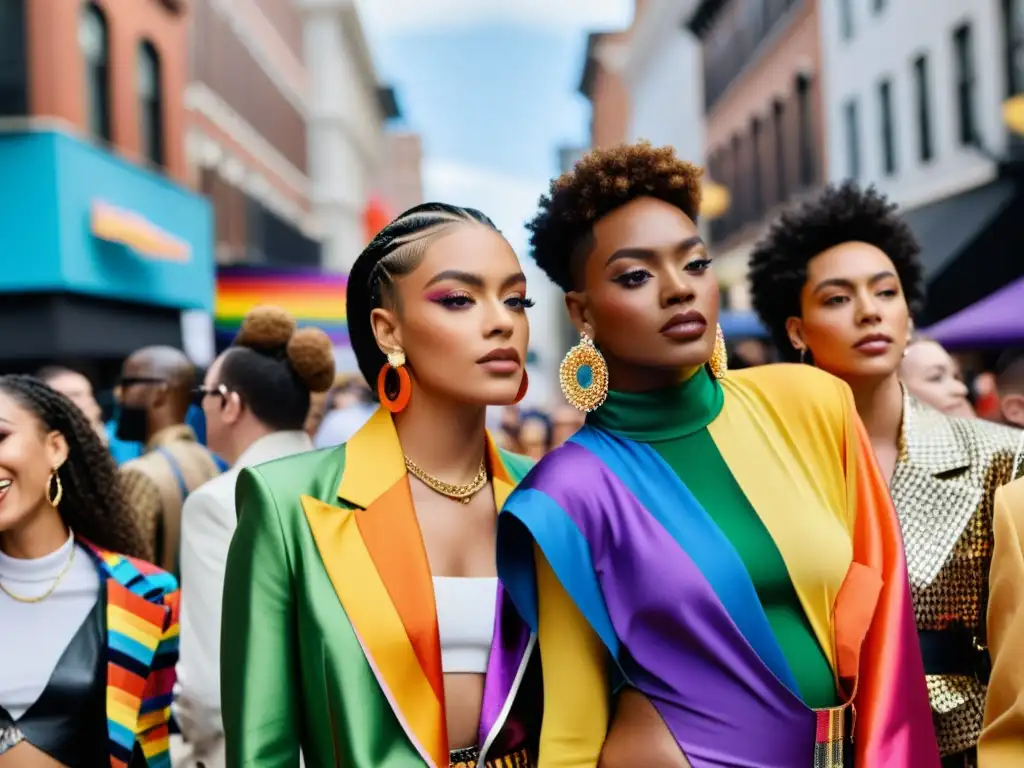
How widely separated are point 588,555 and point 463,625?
1.28 ft

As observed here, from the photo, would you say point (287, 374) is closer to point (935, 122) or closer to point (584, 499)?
point (584, 499)

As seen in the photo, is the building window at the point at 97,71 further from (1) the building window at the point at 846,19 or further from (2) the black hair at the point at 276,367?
(2) the black hair at the point at 276,367

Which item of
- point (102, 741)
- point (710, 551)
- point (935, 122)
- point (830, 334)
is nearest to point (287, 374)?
point (102, 741)

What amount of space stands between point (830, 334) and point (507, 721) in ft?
4.77

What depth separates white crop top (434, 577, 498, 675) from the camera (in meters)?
2.69

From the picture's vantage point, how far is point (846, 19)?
21344mm

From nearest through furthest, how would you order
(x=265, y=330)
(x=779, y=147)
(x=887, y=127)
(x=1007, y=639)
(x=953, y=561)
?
1. (x=1007, y=639)
2. (x=953, y=561)
3. (x=265, y=330)
4. (x=887, y=127)
5. (x=779, y=147)

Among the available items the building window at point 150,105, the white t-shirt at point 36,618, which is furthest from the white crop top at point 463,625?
the building window at point 150,105

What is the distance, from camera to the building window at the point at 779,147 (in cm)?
2570

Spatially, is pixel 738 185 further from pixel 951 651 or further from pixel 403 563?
pixel 403 563

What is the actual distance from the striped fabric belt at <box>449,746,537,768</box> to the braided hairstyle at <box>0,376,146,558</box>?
1447mm

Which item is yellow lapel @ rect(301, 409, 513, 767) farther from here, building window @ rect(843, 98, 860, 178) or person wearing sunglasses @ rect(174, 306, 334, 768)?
building window @ rect(843, 98, 860, 178)

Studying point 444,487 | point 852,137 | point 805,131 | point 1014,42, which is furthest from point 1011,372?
point 805,131

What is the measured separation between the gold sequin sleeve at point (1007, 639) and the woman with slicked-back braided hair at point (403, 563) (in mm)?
963
